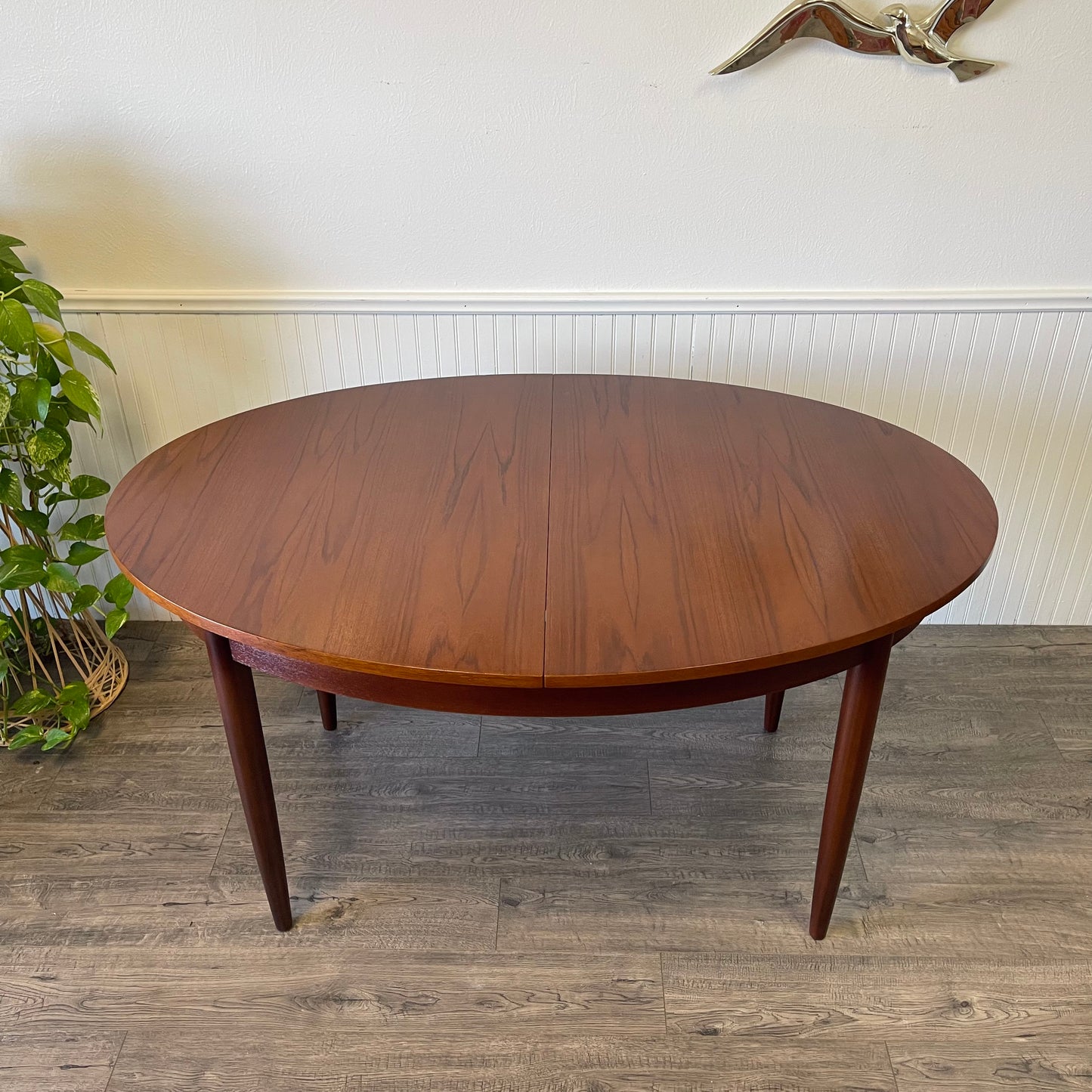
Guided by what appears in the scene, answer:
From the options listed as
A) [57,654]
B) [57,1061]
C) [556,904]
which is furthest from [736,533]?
[57,654]

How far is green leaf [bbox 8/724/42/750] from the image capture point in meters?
1.88

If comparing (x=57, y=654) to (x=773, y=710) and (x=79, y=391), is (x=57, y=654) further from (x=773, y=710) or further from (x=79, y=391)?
(x=773, y=710)

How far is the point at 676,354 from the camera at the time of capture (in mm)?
2066

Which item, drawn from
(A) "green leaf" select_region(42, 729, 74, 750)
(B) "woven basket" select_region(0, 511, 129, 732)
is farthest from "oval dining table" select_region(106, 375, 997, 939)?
(B) "woven basket" select_region(0, 511, 129, 732)

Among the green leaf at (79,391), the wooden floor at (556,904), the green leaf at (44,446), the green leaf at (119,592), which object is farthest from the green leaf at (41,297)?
the wooden floor at (556,904)

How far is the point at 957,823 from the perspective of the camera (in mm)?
1766

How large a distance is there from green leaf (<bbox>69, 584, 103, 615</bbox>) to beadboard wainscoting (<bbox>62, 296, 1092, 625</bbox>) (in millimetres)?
412

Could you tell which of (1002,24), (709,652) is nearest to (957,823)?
(709,652)

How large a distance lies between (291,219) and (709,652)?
4.60 ft

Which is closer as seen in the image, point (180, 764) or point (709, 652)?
point (709, 652)

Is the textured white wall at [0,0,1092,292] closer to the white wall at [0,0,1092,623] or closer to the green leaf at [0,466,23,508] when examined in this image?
the white wall at [0,0,1092,623]

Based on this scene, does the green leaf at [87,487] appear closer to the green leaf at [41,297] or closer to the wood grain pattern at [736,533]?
the green leaf at [41,297]

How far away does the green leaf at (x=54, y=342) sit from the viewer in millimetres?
1749

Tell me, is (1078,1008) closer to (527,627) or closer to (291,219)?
(527,627)
